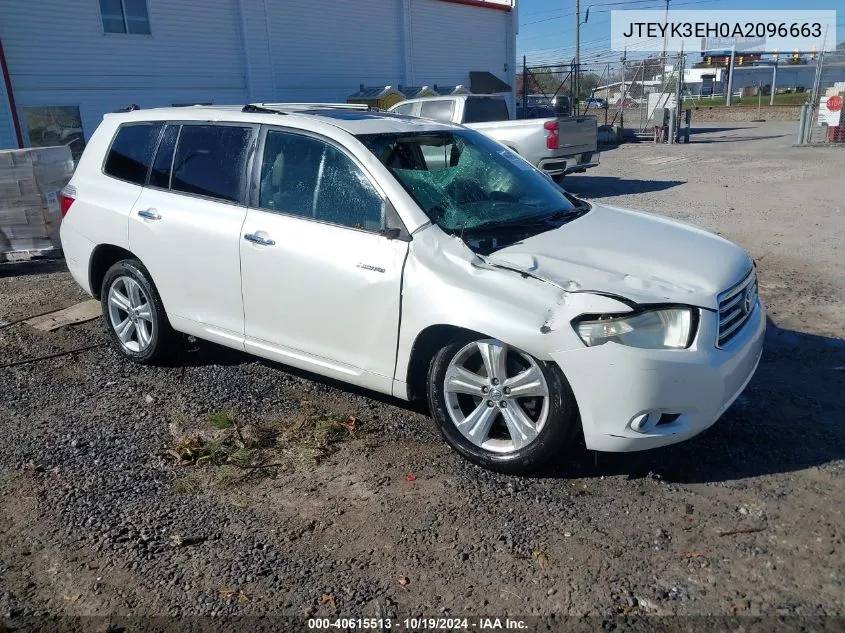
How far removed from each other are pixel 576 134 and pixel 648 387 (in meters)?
10.8

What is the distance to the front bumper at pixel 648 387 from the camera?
3178 mm

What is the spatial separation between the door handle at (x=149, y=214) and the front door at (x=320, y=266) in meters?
0.83

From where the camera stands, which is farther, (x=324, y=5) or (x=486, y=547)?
(x=324, y=5)

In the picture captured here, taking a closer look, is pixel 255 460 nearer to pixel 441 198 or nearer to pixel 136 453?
pixel 136 453

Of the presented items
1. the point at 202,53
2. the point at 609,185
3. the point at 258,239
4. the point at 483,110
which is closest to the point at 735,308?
the point at 258,239

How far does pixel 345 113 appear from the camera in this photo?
469 centimetres

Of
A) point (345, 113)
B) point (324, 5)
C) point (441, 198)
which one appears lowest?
point (441, 198)

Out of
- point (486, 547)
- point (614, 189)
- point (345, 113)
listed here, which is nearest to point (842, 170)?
point (614, 189)

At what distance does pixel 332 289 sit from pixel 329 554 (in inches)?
56.2

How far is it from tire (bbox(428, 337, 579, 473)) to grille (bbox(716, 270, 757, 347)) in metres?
0.81

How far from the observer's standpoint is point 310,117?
4379mm

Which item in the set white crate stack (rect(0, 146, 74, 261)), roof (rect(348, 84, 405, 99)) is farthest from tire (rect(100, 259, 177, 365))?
roof (rect(348, 84, 405, 99))

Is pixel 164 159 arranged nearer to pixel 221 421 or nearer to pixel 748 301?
pixel 221 421

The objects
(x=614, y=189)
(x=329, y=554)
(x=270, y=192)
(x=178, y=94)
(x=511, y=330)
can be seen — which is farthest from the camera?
(x=178, y=94)
